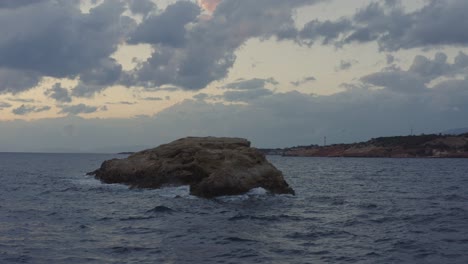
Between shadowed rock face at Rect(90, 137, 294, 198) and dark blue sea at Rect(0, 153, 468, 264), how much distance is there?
68.2 inches

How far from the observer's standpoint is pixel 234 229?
89.0 feet

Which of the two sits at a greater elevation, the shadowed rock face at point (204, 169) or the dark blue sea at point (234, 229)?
the shadowed rock face at point (204, 169)

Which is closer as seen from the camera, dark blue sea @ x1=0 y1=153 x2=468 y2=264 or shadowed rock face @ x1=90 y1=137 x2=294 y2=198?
dark blue sea @ x1=0 y1=153 x2=468 y2=264

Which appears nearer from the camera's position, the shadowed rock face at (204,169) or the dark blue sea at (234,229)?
the dark blue sea at (234,229)

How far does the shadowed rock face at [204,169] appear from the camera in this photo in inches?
1687

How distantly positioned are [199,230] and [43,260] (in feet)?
29.9

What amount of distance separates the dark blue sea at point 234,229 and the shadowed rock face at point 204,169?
68.2 inches

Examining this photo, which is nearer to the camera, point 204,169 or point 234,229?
point 234,229

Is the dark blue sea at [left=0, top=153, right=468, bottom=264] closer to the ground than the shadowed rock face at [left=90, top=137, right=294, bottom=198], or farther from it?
closer to the ground

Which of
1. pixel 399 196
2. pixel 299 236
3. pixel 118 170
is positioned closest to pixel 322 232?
pixel 299 236

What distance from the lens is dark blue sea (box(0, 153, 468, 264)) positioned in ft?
68.0

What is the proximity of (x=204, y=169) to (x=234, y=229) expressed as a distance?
19099 millimetres

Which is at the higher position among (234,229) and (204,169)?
(204,169)

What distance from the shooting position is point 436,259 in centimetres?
2016
